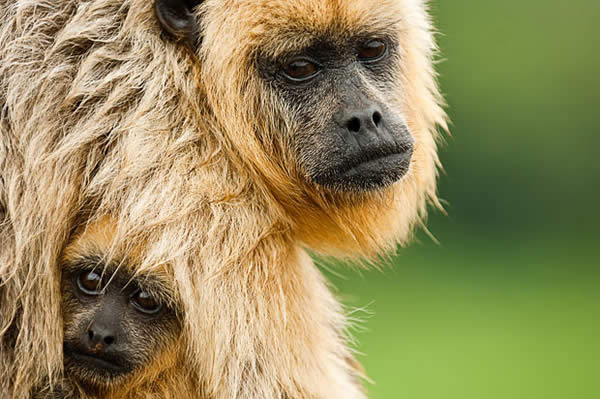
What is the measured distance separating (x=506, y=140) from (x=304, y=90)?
6499 mm

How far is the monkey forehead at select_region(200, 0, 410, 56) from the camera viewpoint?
422 centimetres

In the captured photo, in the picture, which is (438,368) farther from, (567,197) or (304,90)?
(304,90)

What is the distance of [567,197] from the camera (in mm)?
10656

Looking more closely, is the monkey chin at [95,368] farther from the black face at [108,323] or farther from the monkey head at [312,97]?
the monkey head at [312,97]

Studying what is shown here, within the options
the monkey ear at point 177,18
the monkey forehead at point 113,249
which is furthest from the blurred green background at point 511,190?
the monkey ear at point 177,18

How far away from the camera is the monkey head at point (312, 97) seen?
4.23 meters

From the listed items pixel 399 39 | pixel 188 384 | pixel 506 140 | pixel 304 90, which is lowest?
pixel 188 384

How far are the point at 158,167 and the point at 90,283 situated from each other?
566mm

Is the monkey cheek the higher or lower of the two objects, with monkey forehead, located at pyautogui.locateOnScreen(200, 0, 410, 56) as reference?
lower

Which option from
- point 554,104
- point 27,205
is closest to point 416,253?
point 554,104

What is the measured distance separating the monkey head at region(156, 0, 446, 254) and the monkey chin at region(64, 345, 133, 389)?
93cm

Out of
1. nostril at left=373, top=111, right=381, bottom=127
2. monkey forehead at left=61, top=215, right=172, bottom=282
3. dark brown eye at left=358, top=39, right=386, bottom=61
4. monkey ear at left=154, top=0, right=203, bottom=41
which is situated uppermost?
dark brown eye at left=358, top=39, right=386, bottom=61

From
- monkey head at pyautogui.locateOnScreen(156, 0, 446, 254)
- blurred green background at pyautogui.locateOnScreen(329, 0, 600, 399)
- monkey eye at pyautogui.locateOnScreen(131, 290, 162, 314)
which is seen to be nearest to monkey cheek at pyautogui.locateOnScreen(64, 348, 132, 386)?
monkey eye at pyautogui.locateOnScreen(131, 290, 162, 314)

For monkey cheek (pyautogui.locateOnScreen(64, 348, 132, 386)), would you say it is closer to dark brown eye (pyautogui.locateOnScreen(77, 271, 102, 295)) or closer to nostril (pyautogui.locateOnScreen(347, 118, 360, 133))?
dark brown eye (pyautogui.locateOnScreen(77, 271, 102, 295))
